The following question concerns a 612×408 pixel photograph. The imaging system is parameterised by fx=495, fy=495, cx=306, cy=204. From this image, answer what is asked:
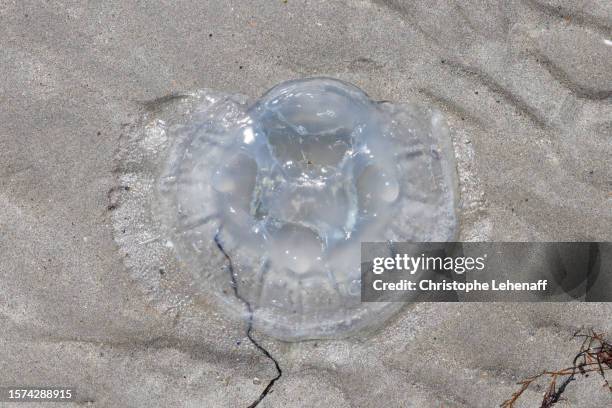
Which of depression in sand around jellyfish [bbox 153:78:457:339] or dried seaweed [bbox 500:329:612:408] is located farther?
depression in sand around jellyfish [bbox 153:78:457:339]

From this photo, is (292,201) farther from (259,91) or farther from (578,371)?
(578,371)

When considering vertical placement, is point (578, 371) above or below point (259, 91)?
below

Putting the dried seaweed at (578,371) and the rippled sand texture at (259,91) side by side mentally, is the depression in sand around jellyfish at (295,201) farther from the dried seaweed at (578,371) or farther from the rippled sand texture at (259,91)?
the dried seaweed at (578,371)

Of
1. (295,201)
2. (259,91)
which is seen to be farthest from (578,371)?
(259,91)

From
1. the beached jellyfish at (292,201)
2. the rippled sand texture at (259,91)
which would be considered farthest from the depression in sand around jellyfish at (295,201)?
Result: the rippled sand texture at (259,91)

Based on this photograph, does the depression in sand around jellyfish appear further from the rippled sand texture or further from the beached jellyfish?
the rippled sand texture

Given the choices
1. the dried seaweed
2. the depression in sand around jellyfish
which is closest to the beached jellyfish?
the depression in sand around jellyfish

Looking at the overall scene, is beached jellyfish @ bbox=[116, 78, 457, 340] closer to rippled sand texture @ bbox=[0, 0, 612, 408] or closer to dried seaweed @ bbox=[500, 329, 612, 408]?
rippled sand texture @ bbox=[0, 0, 612, 408]
